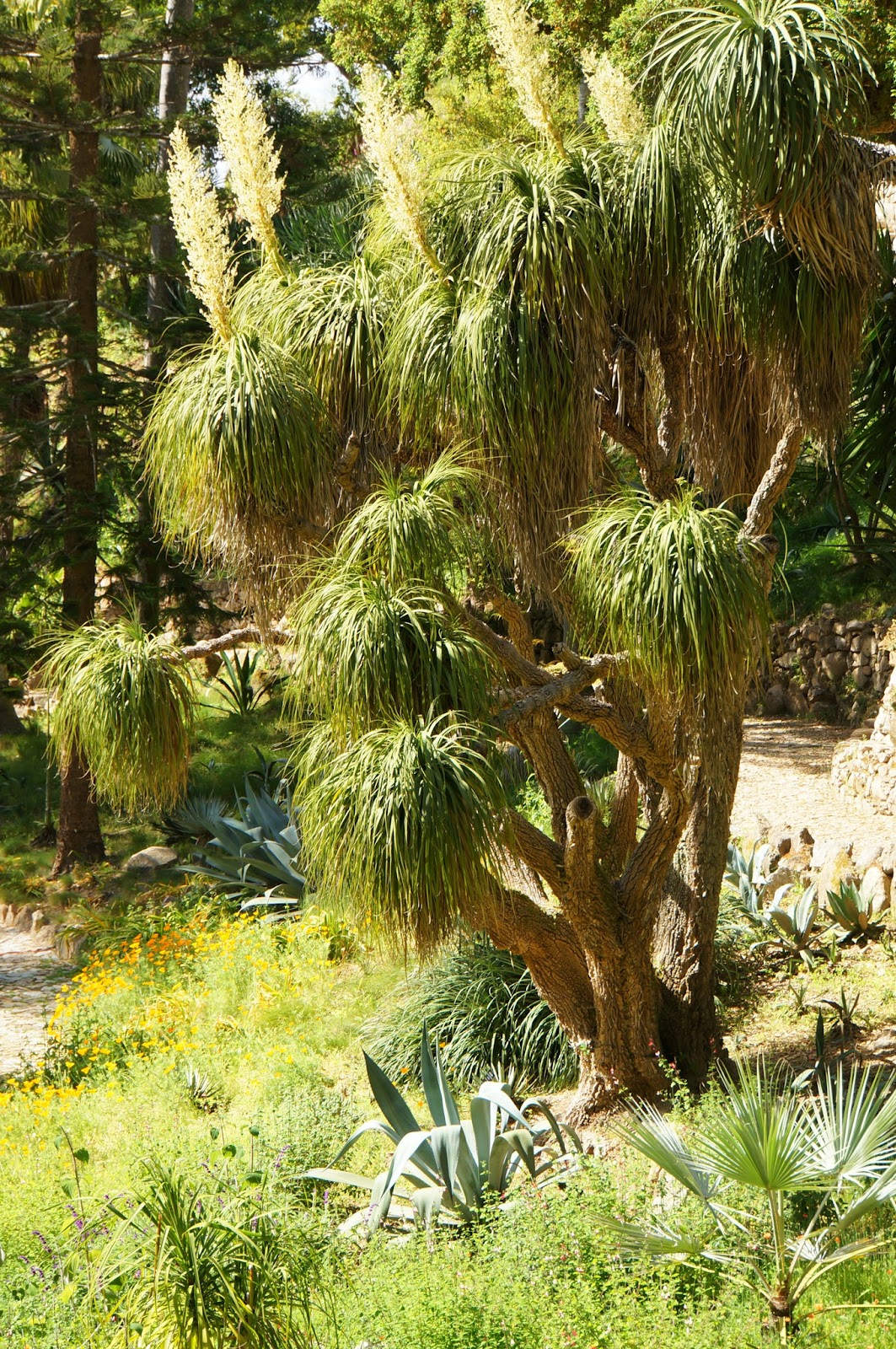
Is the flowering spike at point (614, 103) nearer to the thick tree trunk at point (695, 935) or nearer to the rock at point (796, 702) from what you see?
the thick tree trunk at point (695, 935)

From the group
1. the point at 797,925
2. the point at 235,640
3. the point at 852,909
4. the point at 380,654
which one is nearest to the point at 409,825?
the point at 380,654

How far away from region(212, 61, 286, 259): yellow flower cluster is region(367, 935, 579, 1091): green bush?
11.1 ft

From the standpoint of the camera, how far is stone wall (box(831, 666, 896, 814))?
338 inches

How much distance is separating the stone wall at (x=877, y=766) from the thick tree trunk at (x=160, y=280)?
5.53 meters

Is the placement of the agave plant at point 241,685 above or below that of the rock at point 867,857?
above

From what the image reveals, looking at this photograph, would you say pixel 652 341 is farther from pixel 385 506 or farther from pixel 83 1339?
pixel 83 1339

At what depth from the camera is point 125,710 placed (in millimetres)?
4320

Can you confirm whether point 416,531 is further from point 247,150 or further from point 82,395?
point 82,395

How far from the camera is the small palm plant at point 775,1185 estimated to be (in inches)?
133

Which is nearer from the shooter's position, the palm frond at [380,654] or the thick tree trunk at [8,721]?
the palm frond at [380,654]

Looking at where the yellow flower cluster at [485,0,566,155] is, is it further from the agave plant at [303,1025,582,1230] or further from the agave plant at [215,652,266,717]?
the agave plant at [215,652,266,717]

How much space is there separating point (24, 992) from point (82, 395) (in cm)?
499

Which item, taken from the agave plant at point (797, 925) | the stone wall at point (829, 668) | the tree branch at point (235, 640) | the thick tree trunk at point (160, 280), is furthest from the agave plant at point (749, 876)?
the thick tree trunk at point (160, 280)

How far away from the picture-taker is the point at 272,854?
28.9 feet
